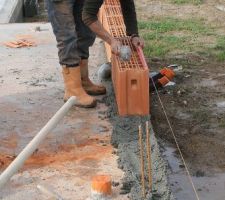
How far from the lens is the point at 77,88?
5.25 meters

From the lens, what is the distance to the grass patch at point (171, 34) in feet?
26.7

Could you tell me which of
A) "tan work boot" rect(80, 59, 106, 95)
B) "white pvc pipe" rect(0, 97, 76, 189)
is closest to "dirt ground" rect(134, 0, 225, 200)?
"tan work boot" rect(80, 59, 106, 95)

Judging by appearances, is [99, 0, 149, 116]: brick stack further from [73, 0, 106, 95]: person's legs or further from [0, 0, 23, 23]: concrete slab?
[0, 0, 23, 23]: concrete slab

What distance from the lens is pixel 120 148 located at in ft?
14.7

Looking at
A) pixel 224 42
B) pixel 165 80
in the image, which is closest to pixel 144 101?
pixel 165 80

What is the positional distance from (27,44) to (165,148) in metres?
3.03

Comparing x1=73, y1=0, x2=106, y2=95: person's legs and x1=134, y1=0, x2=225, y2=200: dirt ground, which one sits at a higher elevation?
x1=73, y1=0, x2=106, y2=95: person's legs

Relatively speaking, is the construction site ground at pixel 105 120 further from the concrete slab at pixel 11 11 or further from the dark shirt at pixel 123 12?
the concrete slab at pixel 11 11

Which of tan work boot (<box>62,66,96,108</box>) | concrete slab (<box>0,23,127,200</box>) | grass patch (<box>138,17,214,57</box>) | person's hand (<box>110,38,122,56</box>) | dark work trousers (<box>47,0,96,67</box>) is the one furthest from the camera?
grass patch (<box>138,17,214,57</box>)

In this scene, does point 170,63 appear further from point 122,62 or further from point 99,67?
point 122,62

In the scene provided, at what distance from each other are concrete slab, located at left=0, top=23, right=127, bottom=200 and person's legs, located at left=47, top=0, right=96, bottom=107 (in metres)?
0.17

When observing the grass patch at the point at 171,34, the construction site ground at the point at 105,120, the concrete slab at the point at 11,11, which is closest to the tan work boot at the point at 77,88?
the construction site ground at the point at 105,120

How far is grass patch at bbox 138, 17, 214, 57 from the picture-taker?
8.14 m

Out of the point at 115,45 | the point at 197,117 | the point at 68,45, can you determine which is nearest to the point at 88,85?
the point at 68,45
